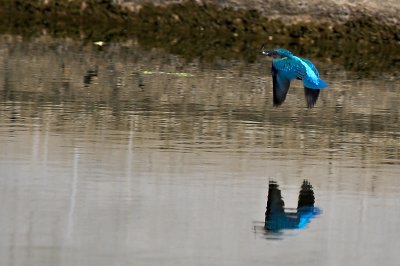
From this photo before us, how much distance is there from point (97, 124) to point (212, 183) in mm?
2752

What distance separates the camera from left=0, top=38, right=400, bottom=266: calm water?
913 centimetres

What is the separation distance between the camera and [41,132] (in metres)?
12.9

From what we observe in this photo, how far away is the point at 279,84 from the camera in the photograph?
44.1 feet

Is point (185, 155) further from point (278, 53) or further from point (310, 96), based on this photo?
point (310, 96)

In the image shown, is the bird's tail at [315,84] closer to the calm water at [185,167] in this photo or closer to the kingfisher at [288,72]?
the kingfisher at [288,72]

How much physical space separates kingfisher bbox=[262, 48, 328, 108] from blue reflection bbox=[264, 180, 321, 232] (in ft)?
6.74

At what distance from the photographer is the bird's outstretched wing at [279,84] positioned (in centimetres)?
1334

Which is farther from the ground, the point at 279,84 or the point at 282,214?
the point at 279,84

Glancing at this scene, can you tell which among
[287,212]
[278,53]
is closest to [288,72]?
Answer: [278,53]

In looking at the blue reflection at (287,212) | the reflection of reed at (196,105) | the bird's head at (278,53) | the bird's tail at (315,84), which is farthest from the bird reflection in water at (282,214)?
the bird's head at (278,53)

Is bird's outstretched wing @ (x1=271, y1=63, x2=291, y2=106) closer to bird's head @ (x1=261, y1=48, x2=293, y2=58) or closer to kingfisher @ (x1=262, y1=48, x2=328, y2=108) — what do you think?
kingfisher @ (x1=262, y1=48, x2=328, y2=108)

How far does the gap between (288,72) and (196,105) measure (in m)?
2.37

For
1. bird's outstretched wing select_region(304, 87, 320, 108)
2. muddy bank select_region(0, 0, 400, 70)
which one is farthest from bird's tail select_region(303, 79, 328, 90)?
muddy bank select_region(0, 0, 400, 70)

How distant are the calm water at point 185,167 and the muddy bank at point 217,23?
596cm
